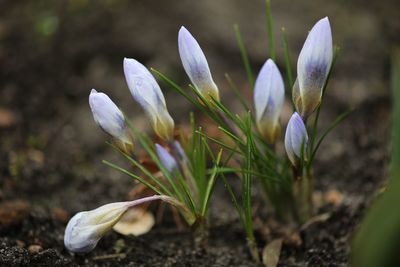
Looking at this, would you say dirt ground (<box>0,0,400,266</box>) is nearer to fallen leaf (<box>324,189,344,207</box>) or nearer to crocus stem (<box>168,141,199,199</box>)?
fallen leaf (<box>324,189,344,207</box>)

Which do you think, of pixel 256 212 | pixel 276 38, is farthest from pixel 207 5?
pixel 256 212

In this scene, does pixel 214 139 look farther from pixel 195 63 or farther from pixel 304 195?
pixel 304 195

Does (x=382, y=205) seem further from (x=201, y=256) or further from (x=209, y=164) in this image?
(x=209, y=164)

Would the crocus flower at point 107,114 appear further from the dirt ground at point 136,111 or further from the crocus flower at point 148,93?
the dirt ground at point 136,111

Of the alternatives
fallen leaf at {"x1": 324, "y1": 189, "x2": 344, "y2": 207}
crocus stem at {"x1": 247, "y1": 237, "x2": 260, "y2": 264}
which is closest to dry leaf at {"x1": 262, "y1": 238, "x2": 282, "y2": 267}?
crocus stem at {"x1": 247, "y1": 237, "x2": 260, "y2": 264}

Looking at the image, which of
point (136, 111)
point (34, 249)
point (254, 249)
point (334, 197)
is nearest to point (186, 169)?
point (254, 249)

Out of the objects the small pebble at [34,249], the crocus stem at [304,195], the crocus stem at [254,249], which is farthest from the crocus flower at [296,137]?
the small pebble at [34,249]

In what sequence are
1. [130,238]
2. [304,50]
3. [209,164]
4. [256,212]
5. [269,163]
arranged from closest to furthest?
[304,50]
[269,163]
[130,238]
[256,212]
[209,164]
